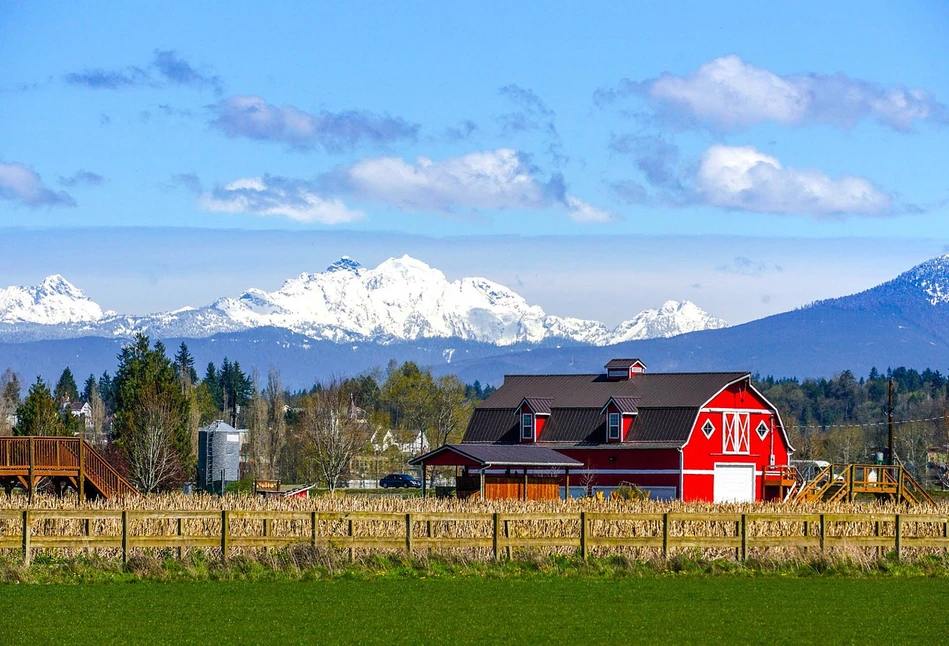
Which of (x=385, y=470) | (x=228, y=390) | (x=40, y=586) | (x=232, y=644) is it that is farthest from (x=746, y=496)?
(x=228, y=390)

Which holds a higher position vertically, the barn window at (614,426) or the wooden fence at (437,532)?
the barn window at (614,426)

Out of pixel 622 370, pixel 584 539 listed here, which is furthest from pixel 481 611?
pixel 622 370

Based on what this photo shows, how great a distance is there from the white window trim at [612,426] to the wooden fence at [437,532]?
1044 inches

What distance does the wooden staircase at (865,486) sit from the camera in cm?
6134

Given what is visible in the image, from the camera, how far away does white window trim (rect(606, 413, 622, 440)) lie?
222 ft

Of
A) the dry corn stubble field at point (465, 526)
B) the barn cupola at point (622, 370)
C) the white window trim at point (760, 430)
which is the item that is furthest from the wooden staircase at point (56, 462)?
the white window trim at point (760, 430)

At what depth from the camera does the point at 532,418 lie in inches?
2768

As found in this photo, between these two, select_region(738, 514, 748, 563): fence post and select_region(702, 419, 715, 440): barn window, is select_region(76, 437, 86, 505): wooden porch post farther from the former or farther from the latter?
select_region(702, 419, 715, 440): barn window

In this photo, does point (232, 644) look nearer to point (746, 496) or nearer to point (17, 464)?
point (17, 464)

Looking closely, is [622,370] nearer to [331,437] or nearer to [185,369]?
[331,437]

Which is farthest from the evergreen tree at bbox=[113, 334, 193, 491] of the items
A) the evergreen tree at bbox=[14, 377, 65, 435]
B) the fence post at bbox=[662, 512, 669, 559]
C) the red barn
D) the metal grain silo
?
the fence post at bbox=[662, 512, 669, 559]

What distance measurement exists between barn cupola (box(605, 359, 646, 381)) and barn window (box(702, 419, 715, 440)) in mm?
6215

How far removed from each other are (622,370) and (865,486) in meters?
14.9

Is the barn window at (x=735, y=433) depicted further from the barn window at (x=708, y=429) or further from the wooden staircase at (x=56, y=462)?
the wooden staircase at (x=56, y=462)
